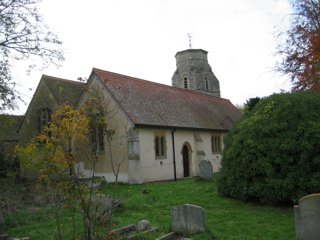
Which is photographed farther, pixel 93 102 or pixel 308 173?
pixel 308 173

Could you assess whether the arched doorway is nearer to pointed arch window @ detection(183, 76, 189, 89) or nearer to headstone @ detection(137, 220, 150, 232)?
headstone @ detection(137, 220, 150, 232)

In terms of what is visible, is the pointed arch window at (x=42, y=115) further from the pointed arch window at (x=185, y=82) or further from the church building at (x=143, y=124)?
the pointed arch window at (x=185, y=82)

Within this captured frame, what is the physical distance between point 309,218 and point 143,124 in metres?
15.0

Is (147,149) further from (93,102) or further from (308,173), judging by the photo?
(93,102)

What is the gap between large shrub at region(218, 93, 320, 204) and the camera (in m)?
12.9

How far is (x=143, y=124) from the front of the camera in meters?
22.8

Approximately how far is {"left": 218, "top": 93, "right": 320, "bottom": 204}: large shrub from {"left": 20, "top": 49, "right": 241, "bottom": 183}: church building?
6.74 metres

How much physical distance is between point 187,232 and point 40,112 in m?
20.3

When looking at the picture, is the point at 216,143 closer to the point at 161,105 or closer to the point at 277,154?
the point at 161,105

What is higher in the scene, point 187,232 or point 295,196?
point 295,196

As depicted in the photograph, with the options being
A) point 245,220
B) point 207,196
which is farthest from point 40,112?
point 245,220

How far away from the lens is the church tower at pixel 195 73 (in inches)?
1804

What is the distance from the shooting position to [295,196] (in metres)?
12.8

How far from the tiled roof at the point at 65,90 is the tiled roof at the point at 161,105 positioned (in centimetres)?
313
